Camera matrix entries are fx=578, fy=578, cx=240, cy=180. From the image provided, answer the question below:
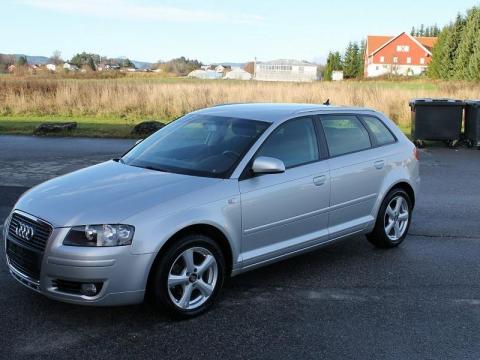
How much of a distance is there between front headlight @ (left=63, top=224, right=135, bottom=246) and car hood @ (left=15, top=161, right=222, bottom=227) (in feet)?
0.14

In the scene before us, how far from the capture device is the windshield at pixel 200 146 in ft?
15.6

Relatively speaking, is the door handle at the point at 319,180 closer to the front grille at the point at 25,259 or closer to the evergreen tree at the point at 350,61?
the front grille at the point at 25,259

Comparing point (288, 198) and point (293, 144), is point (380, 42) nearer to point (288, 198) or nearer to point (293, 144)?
point (293, 144)

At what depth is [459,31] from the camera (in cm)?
7225

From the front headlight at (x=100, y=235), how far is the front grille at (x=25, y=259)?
0.29 m

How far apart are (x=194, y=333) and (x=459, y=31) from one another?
76246mm

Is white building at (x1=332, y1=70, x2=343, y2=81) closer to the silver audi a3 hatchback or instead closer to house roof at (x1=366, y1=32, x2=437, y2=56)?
house roof at (x1=366, y1=32, x2=437, y2=56)

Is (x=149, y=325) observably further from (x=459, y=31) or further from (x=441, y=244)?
(x=459, y=31)

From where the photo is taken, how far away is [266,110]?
545 centimetres

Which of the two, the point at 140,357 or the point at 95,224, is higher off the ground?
the point at 95,224

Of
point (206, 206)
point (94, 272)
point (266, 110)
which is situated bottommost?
point (94, 272)

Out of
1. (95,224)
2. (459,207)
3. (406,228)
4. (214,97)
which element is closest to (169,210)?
(95,224)

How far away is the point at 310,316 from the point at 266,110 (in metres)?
2.03

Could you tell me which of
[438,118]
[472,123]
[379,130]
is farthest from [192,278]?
[472,123]
